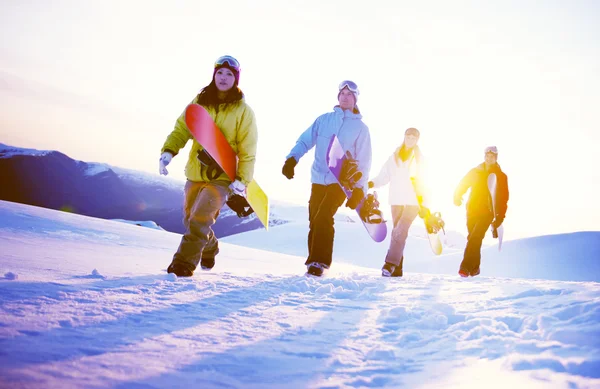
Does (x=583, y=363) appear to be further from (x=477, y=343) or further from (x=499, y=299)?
(x=499, y=299)

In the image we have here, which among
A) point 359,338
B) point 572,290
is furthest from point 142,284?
point 572,290

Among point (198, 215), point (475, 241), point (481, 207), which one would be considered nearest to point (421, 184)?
point (481, 207)

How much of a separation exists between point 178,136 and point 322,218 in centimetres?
190

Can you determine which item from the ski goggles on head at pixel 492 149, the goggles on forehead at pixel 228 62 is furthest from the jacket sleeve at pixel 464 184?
the goggles on forehead at pixel 228 62

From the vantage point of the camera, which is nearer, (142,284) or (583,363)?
(583,363)

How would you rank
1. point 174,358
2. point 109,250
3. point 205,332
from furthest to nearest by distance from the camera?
1. point 109,250
2. point 205,332
3. point 174,358

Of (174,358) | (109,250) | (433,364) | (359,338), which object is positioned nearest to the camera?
(174,358)

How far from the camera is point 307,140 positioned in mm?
5012

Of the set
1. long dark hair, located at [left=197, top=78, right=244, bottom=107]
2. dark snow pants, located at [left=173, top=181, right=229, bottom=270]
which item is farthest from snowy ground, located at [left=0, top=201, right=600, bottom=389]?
long dark hair, located at [left=197, top=78, right=244, bottom=107]

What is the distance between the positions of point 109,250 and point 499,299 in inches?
166

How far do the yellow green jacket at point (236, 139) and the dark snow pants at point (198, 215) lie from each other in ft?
0.35

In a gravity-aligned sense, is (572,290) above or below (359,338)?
above

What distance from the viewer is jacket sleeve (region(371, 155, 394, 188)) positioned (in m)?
6.27

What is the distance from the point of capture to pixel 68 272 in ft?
9.19
